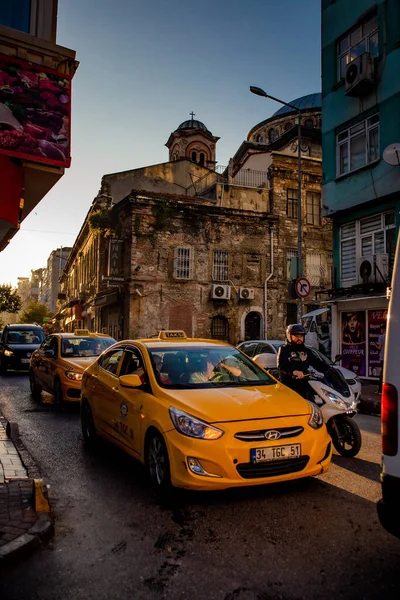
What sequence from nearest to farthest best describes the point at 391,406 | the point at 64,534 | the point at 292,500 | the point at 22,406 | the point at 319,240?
the point at 391,406 < the point at 64,534 < the point at 292,500 < the point at 22,406 < the point at 319,240

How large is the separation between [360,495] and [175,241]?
1051 inches

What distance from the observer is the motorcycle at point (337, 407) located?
6656 mm

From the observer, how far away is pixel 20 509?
177 inches

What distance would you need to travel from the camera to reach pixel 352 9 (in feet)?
60.6

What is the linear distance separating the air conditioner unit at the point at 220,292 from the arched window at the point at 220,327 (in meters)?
1.38

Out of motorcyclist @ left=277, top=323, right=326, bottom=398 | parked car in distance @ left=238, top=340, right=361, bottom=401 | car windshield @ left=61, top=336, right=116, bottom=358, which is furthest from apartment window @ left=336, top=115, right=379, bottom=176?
motorcyclist @ left=277, top=323, right=326, bottom=398

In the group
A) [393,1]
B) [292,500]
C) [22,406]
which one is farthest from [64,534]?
[393,1]

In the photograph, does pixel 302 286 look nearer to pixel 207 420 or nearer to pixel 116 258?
pixel 207 420

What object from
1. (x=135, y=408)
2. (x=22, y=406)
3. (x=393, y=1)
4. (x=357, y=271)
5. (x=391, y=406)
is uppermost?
(x=393, y=1)

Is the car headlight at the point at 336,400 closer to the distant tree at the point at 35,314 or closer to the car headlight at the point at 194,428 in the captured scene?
the car headlight at the point at 194,428

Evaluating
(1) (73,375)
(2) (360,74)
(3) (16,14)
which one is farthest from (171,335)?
(2) (360,74)

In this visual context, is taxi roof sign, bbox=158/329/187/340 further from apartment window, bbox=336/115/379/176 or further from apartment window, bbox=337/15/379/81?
apartment window, bbox=337/15/379/81

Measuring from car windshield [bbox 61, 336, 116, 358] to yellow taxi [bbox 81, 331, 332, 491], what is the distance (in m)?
5.36

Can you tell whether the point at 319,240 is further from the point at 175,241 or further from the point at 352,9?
the point at 352,9
